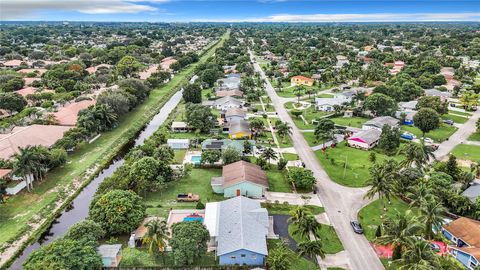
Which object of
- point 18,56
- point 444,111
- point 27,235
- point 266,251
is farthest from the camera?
point 18,56

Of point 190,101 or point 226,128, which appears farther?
point 190,101

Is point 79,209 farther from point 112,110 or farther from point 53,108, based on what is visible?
point 53,108

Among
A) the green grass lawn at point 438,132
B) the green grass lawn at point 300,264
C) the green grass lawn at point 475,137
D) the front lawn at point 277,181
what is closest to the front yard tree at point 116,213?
the green grass lawn at point 300,264

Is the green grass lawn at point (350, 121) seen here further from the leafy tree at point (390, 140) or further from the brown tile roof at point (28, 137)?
the brown tile roof at point (28, 137)

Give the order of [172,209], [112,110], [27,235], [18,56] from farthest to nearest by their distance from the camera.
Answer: [18,56] → [112,110] → [172,209] → [27,235]

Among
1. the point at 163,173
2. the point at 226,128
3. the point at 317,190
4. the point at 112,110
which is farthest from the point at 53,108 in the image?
the point at 317,190

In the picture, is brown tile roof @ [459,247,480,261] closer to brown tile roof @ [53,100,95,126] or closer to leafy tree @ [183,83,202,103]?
brown tile roof @ [53,100,95,126]
